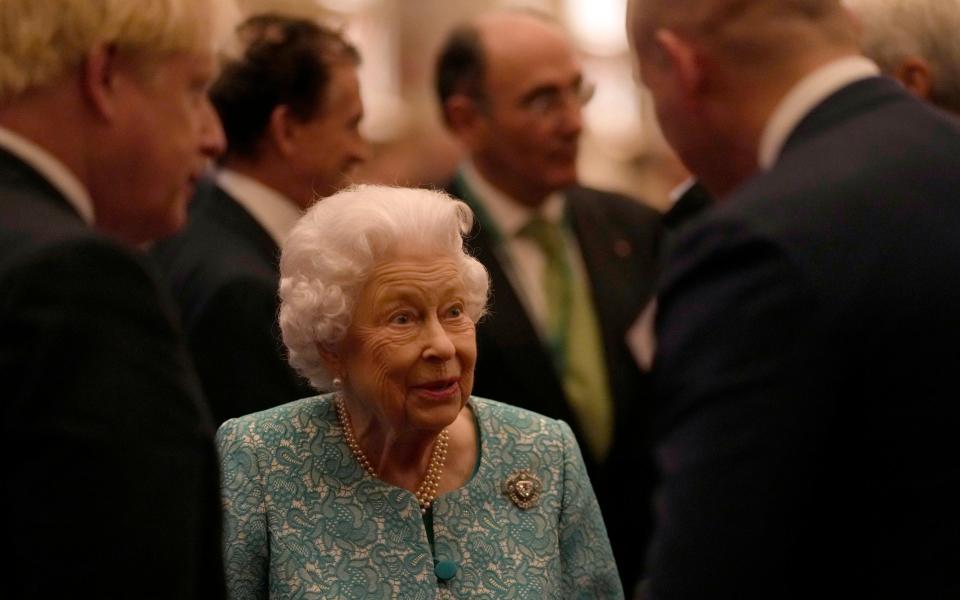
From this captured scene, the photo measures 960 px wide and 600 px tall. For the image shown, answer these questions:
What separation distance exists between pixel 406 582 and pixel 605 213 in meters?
1.86

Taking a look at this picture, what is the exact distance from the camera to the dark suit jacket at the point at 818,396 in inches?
73.9

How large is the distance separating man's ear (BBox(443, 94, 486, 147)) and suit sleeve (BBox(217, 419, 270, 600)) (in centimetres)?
187

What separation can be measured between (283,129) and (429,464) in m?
1.37

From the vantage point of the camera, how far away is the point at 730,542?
75.3 inches

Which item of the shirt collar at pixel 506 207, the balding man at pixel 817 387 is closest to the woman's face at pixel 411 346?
the shirt collar at pixel 506 207

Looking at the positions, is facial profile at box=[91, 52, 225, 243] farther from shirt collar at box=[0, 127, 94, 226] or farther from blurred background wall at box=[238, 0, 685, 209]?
blurred background wall at box=[238, 0, 685, 209]

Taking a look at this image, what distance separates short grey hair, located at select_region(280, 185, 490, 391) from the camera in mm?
3318

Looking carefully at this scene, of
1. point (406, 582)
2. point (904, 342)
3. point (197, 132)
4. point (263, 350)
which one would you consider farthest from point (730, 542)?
point (263, 350)

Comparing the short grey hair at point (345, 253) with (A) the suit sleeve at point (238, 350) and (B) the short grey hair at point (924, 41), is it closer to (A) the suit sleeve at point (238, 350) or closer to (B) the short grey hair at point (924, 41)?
(A) the suit sleeve at point (238, 350)

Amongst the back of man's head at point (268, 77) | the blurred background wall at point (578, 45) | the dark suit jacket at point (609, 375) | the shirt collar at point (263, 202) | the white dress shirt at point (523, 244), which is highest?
the back of man's head at point (268, 77)

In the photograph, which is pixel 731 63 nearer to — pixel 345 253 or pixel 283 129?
pixel 345 253

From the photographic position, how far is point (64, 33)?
2.09 metres

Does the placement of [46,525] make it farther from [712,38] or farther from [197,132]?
[712,38]

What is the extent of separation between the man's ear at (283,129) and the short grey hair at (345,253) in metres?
0.88
